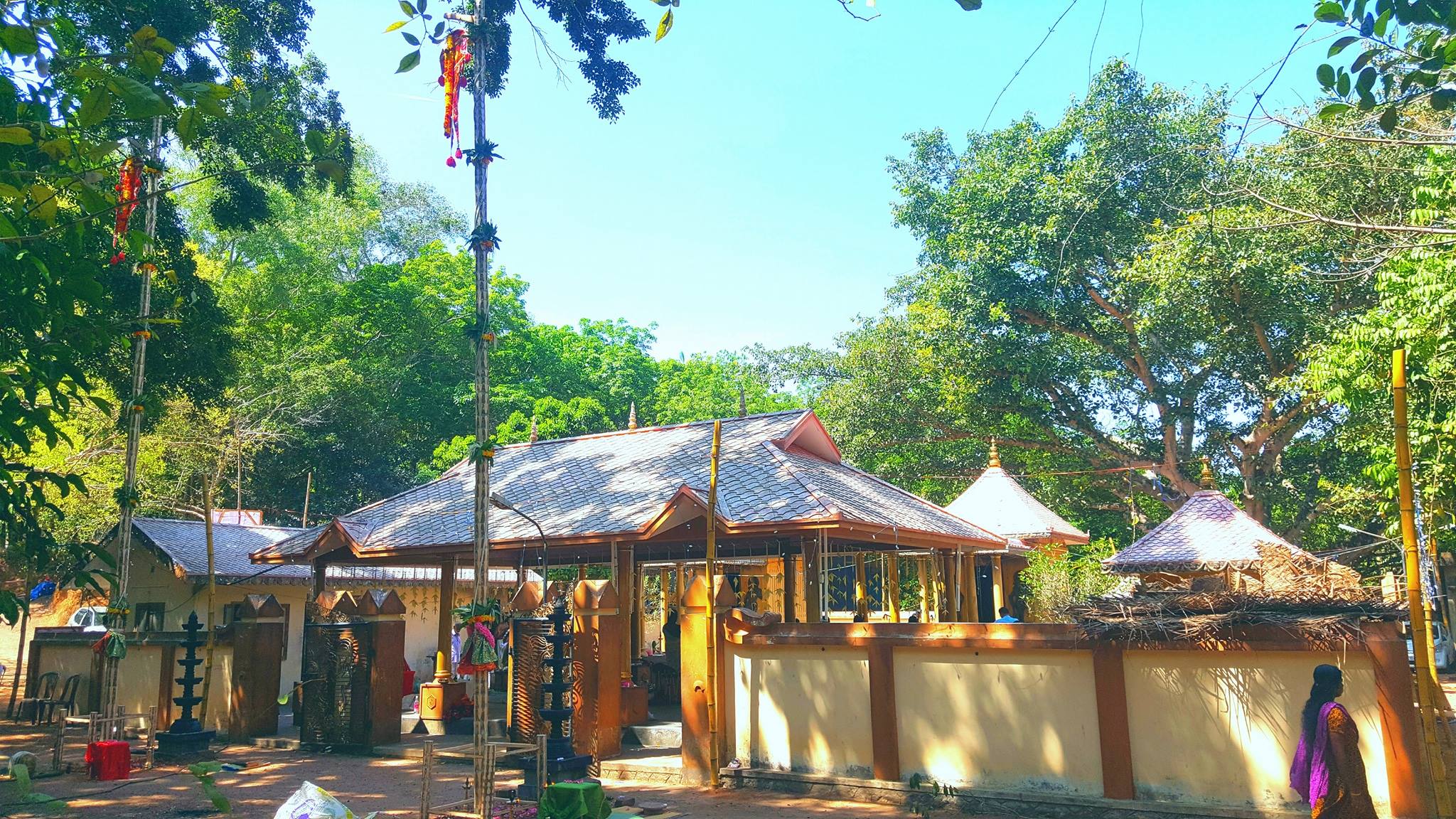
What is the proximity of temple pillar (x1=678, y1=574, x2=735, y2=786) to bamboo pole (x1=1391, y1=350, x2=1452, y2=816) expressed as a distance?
599 cm

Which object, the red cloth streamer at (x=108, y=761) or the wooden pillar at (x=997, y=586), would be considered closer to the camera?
the red cloth streamer at (x=108, y=761)

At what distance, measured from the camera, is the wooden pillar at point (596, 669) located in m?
11.0

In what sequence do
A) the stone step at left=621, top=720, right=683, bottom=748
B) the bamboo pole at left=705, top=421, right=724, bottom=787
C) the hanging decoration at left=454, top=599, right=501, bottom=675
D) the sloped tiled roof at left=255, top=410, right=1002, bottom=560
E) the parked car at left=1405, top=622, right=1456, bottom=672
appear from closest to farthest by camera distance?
1. the hanging decoration at left=454, top=599, right=501, bottom=675
2. the bamboo pole at left=705, top=421, right=724, bottom=787
3. the stone step at left=621, top=720, right=683, bottom=748
4. the sloped tiled roof at left=255, top=410, right=1002, bottom=560
5. the parked car at left=1405, top=622, right=1456, bottom=672

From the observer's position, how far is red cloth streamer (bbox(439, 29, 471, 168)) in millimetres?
7879

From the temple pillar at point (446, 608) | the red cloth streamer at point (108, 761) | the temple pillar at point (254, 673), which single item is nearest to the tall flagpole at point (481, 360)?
the red cloth streamer at point (108, 761)

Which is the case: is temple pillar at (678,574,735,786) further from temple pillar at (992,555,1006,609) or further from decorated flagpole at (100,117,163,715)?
temple pillar at (992,555,1006,609)

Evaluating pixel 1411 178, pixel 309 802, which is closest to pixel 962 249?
pixel 1411 178

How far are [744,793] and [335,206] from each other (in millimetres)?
35342

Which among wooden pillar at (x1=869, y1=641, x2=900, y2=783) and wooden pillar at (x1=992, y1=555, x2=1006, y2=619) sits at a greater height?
wooden pillar at (x1=992, y1=555, x2=1006, y2=619)

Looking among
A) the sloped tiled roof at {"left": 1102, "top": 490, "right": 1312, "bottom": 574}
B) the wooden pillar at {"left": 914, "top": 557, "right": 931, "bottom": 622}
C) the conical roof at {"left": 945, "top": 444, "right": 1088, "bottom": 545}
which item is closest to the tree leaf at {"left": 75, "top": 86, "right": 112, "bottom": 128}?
the sloped tiled roof at {"left": 1102, "top": 490, "right": 1312, "bottom": 574}

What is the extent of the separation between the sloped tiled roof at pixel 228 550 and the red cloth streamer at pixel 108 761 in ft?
19.5

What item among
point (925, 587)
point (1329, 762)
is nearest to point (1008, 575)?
point (925, 587)

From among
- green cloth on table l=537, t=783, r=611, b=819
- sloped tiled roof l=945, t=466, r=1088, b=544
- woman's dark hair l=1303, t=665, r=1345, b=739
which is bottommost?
green cloth on table l=537, t=783, r=611, b=819

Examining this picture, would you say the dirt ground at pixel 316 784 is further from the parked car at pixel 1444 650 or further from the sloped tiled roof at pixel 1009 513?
the parked car at pixel 1444 650
